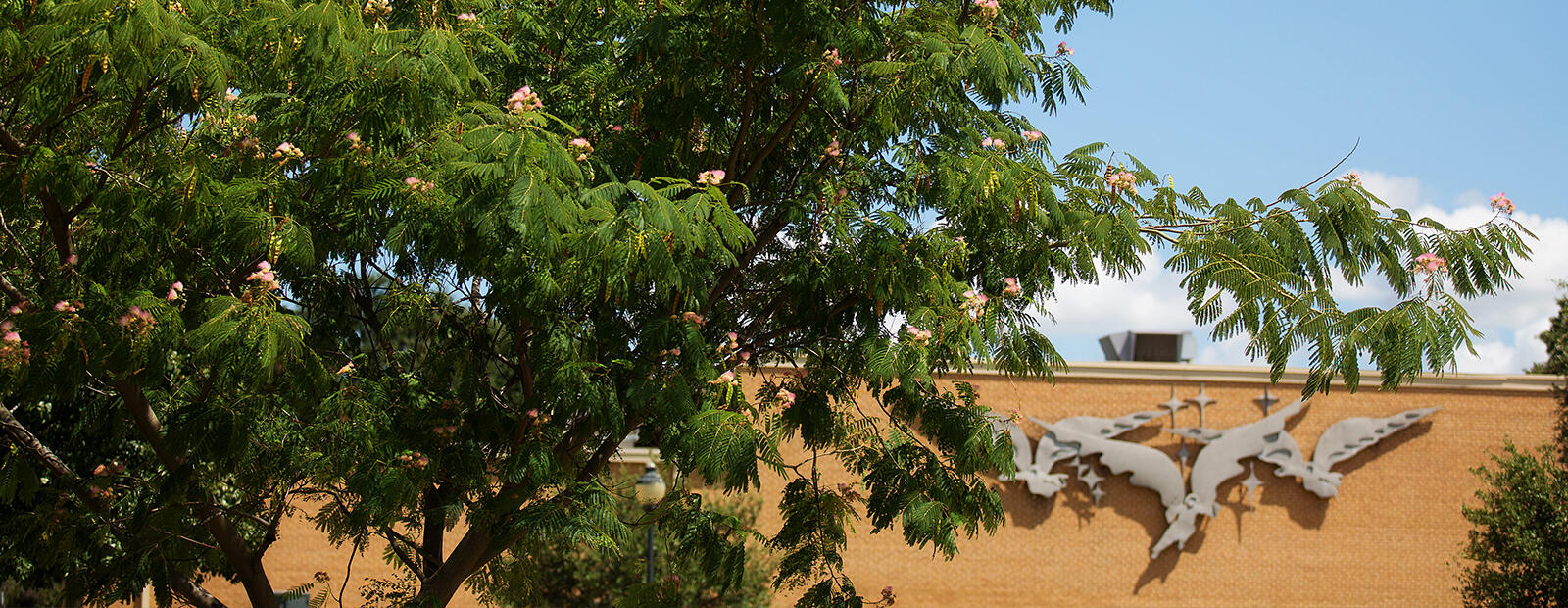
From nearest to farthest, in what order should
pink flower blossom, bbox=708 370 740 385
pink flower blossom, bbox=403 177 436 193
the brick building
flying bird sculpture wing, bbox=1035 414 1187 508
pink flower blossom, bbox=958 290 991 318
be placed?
pink flower blossom, bbox=403 177 436 193 → pink flower blossom, bbox=708 370 740 385 → pink flower blossom, bbox=958 290 991 318 → flying bird sculpture wing, bbox=1035 414 1187 508 → the brick building

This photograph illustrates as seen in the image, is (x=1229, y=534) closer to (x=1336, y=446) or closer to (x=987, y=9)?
(x=1336, y=446)

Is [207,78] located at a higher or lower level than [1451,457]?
higher

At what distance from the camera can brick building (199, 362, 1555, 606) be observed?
19922 millimetres

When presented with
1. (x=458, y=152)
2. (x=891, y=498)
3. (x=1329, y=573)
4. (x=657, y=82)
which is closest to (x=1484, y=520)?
(x=1329, y=573)

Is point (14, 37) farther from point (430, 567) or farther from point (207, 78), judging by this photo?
point (430, 567)

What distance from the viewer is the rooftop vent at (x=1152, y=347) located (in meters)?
21.5

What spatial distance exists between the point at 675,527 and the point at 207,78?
135 inches

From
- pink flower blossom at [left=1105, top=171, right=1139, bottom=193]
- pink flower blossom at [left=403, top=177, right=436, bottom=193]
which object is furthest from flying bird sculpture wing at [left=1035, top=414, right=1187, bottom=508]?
pink flower blossom at [left=403, top=177, right=436, bottom=193]

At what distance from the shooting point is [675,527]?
7.36 metres

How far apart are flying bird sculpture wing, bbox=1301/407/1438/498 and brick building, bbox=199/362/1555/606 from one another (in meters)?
0.21

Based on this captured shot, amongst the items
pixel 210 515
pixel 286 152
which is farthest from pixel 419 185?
pixel 210 515

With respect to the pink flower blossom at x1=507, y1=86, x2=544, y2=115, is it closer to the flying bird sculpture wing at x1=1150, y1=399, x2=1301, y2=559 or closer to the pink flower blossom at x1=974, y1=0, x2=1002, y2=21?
the pink flower blossom at x1=974, y1=0, x2=1002, y2=21

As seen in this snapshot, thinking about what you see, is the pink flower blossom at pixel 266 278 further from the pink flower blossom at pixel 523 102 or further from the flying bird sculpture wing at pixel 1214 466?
the flying bird sculpture wing at pixel 1214 466

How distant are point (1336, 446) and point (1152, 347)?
3.37m
